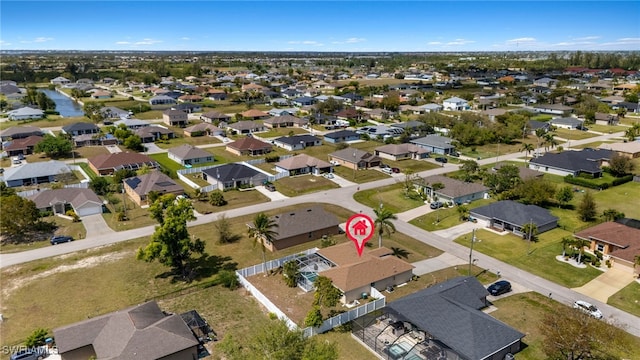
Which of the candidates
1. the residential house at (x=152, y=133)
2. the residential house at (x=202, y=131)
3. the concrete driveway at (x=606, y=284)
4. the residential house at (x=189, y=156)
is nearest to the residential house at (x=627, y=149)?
the concrete driveway at (x=606, y=284)

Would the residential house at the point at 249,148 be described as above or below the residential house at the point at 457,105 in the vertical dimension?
below

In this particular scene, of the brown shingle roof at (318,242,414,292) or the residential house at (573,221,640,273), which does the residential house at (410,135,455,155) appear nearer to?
the residential house at (573,221,640,273)

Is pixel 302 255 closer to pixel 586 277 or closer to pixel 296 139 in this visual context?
pixel 586 277

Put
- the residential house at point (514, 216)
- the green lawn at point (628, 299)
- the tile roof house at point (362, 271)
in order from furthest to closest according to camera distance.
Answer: the residential house at point (514, 216) → the tile roof house at point (362, 271) → the green lawn at point (628, 299)

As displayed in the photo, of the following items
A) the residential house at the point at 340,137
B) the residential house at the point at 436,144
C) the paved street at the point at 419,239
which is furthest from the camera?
the residential house at the point at 340,137

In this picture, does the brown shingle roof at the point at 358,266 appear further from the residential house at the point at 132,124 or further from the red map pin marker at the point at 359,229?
the residential house at the point at 132,124

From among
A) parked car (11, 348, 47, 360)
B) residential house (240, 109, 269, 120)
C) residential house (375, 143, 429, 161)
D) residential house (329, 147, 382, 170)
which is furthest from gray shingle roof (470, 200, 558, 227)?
Result: residential house (240, 109, 269, 120)
